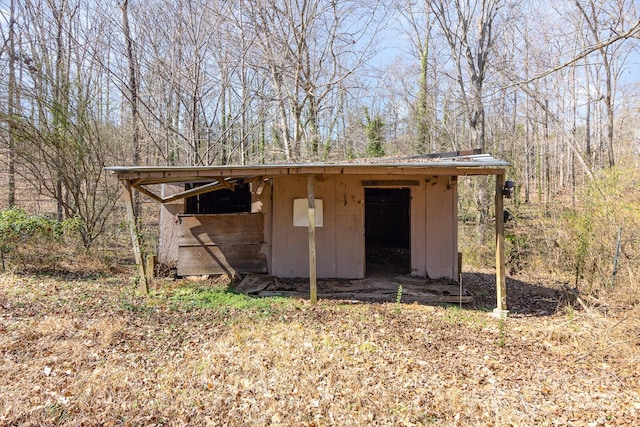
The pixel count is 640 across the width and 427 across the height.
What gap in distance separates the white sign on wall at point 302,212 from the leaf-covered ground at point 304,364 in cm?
177

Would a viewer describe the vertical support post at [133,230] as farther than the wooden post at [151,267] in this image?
No

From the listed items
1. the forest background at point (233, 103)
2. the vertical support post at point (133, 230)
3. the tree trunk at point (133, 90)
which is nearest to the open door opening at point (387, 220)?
the forest background at point (233, 103)

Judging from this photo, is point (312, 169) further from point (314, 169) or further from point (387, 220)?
point (387, 220)

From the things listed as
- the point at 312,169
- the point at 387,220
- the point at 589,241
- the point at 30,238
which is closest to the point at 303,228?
the point at 312,169

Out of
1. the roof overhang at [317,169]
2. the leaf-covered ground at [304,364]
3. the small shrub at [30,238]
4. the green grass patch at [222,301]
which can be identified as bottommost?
the leaf-covered ground at [304,364]

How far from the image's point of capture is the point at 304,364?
388 centimetres

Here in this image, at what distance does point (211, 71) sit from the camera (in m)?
11.3

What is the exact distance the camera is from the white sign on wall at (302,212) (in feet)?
23.5

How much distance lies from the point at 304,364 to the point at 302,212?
12.1 feet

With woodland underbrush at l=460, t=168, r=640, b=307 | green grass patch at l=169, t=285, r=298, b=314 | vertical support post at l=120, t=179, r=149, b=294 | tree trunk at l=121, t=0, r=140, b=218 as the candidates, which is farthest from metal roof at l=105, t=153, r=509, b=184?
tree trunk at l=121, t=0, r=140, b=218

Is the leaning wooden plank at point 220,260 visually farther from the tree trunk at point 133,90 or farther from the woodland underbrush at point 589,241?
the woodland underbrush at point 589,241

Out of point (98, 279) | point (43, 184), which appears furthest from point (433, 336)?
point (43, 184)

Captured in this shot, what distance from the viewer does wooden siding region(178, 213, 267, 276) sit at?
7.41 meters

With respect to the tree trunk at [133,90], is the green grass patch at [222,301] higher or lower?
lower
